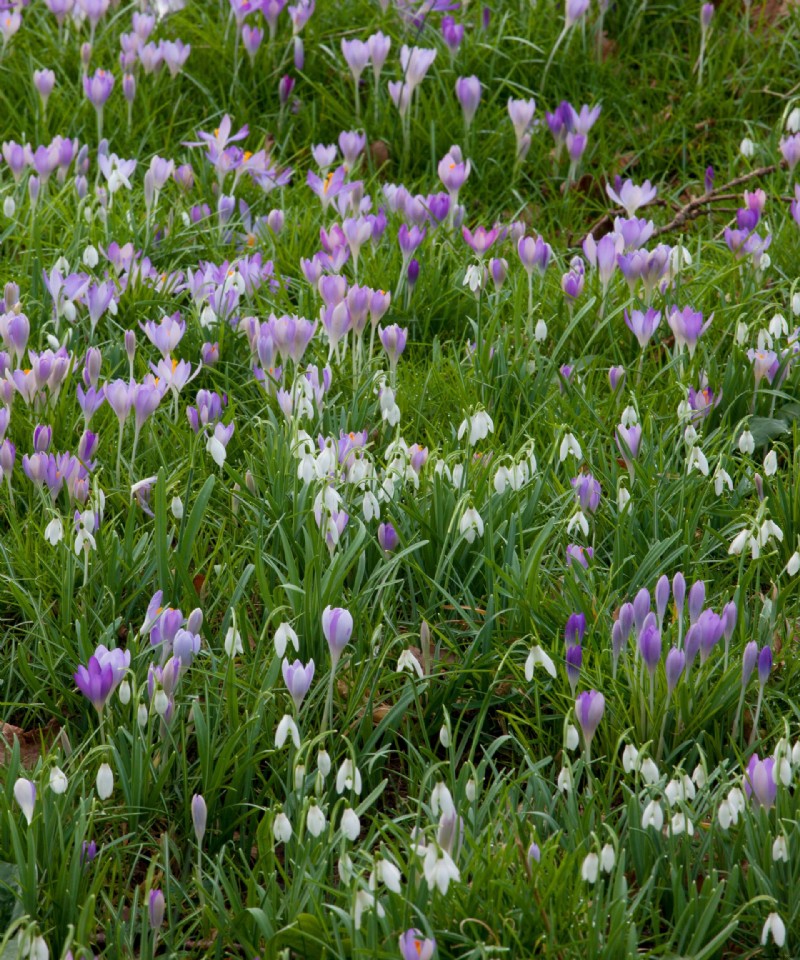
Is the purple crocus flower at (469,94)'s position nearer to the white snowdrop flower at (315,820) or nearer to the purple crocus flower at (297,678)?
the purple crocus flower at (297,678)

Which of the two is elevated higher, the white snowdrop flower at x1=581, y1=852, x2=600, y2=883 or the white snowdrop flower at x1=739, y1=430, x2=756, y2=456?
the white snowdrop flower at x1=739, y1=430, x2=756, y2=456

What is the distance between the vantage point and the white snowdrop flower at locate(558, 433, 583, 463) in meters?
3.03

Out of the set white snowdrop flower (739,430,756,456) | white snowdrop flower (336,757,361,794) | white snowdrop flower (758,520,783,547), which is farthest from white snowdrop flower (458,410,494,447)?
white snowdrop flower (336,757,361,794)

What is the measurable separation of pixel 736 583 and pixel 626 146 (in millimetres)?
2653

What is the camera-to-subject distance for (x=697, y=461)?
2.99 m

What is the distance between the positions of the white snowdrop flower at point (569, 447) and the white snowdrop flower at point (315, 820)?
125 cm

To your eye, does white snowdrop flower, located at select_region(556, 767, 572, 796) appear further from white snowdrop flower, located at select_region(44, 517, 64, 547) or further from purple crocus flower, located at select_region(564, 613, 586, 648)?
white snowdrop flower, located at select_region(44, 517, 64, 547)

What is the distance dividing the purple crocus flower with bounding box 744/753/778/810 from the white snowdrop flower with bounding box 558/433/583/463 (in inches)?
39.5

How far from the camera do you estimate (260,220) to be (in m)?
4.29

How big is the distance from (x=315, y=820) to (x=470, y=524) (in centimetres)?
90

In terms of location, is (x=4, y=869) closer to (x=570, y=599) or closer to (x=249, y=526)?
(x=249, y=526)

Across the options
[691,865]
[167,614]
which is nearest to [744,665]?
[691,865]

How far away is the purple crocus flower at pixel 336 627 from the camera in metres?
2.46

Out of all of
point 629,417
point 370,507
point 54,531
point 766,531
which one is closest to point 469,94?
point 629,417
